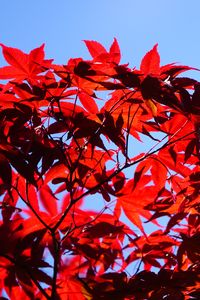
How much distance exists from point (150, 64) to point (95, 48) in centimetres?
18

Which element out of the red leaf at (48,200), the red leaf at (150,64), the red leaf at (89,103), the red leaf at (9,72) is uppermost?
the red leaf at (9,72)

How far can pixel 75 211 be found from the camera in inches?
54.0

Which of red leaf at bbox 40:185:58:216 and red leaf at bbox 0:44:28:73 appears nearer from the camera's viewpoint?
red leaf at bbox 0:44:28:73

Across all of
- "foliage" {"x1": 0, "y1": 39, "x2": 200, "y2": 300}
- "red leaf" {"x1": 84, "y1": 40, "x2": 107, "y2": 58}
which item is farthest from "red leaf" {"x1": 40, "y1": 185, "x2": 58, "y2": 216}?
"red leaf" {"x1": 84, "y1": 40, "x2": 107, "y2": 58}

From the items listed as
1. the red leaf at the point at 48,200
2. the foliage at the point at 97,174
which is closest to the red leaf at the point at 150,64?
the foliage at the point at 97,174

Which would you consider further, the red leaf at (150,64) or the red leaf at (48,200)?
the red leaf at (48,200)

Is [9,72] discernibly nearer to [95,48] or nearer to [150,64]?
[95,48]

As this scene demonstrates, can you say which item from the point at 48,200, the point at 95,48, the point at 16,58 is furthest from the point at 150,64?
the point at 48,200

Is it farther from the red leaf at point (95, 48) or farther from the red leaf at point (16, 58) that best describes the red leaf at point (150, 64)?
the red leaf at point (16, 58)

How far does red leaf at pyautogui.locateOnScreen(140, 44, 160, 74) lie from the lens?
3.91 ft

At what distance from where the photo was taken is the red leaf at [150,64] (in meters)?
1.19

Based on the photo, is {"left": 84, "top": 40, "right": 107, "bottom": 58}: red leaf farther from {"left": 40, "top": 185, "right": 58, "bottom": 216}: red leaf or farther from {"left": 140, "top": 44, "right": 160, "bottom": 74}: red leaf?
{"left": 40, "top": 185, "right": 58, "bottom": 216}: red leaf

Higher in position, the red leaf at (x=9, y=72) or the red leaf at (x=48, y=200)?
the red leaf at (x=9, y=72)

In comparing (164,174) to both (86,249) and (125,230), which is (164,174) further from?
(86,249)
